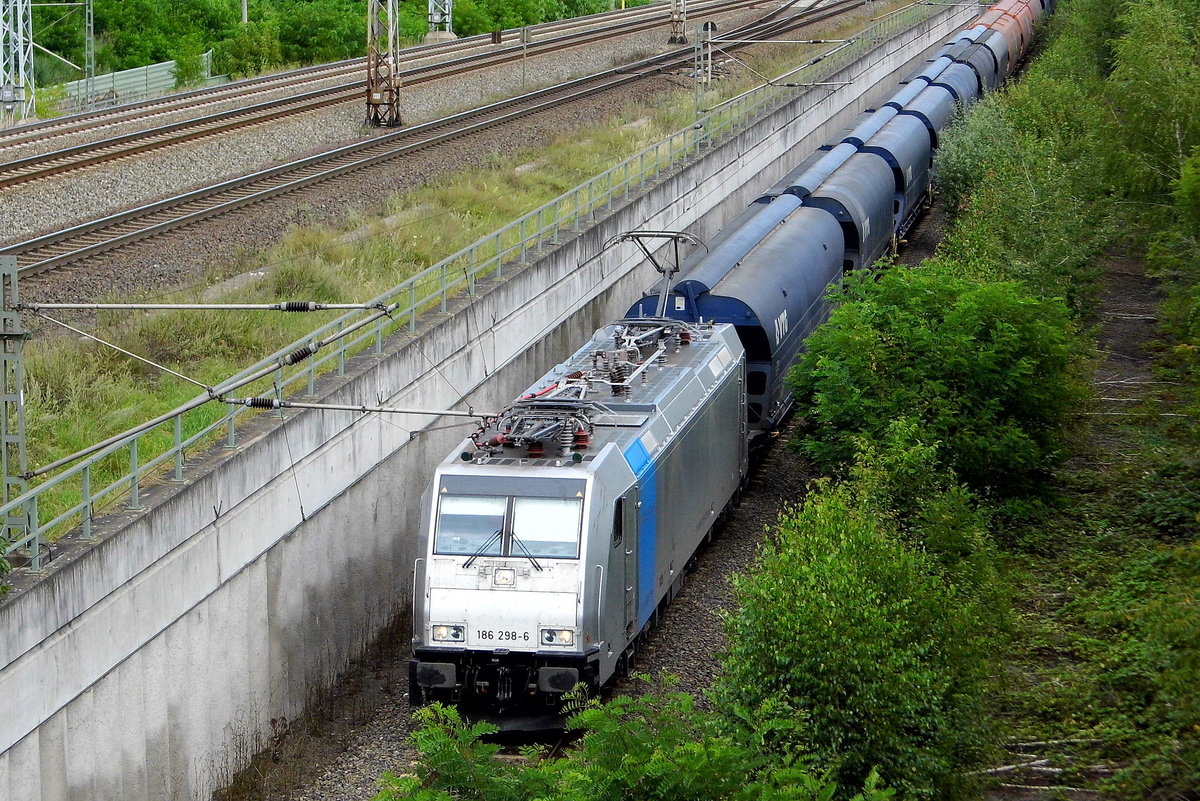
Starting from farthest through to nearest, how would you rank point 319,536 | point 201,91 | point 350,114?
point 201,91, point 350,114, point 319,536

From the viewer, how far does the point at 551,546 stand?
14680 mm

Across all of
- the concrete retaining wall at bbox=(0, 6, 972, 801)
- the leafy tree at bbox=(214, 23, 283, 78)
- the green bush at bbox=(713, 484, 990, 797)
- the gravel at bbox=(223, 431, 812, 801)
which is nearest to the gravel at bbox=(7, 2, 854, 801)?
the gravel at bbox=(223, 431, 812, 801)

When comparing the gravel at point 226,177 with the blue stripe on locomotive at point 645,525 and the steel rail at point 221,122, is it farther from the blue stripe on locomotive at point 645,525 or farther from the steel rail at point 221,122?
the blue stripe on locomotive at point 645,525

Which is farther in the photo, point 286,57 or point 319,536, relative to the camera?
point 286,57

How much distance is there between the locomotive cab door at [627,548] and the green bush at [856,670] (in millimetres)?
2208

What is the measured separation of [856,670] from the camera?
1221cm

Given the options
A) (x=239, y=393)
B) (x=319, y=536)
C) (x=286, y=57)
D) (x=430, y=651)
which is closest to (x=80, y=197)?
(x=239, y=393)

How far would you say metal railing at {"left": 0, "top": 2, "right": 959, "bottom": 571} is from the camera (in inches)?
498

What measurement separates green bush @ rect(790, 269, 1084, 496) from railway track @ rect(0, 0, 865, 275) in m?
11.5

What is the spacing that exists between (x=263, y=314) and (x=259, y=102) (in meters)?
20.4

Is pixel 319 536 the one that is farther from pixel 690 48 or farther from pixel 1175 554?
pixel 690 48

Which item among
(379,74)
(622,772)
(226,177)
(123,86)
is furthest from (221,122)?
(622,772)

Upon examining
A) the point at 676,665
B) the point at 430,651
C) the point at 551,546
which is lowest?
the point at 676,665

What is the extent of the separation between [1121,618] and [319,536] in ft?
31.0
